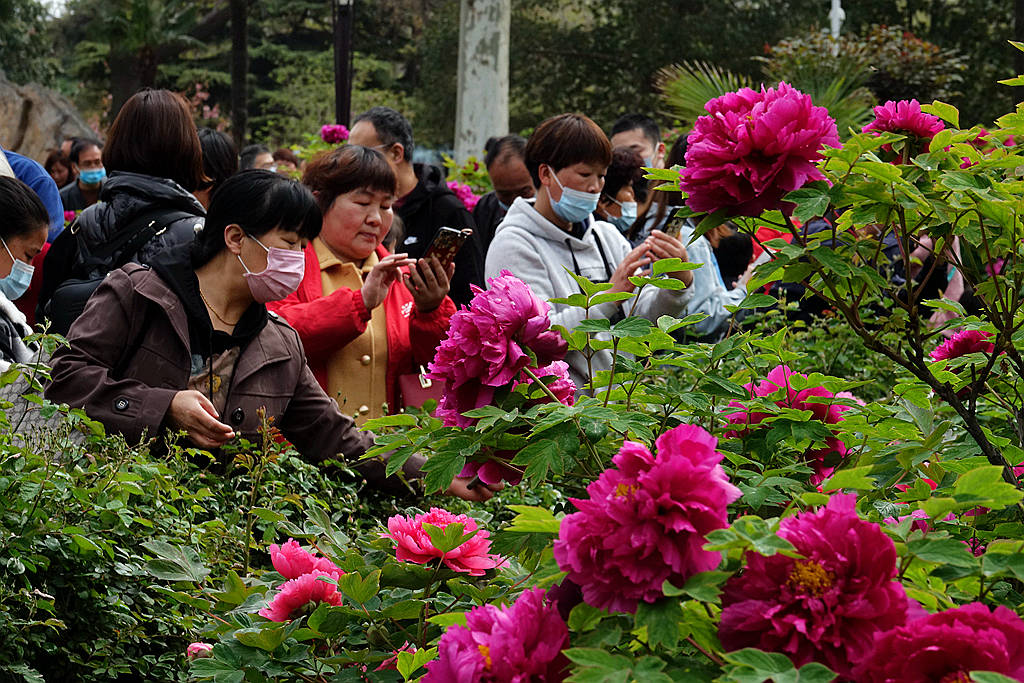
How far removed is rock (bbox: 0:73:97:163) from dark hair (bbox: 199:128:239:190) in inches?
680

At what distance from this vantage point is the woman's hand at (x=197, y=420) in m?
3.19

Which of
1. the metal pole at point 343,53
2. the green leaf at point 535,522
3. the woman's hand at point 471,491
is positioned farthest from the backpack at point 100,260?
the metal pole at point 343,53

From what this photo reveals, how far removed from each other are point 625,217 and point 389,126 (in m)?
1.42

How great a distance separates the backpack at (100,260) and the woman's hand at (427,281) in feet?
2.95

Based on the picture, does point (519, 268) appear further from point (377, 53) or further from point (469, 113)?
point (377, 53)

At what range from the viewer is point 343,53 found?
12734 mm

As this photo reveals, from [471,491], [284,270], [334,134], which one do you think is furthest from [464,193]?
[471,491]

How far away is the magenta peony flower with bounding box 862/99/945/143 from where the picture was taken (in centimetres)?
236

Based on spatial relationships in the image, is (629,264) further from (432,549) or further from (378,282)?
(432,549)

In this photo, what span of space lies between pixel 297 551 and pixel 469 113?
15205 mm

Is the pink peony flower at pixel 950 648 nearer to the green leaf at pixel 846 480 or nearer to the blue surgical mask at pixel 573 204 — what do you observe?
the green leaf at pixel 846 480

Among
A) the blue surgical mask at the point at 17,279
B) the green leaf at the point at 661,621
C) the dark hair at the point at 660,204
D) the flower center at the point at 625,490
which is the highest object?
the flower center at the point at 625,490

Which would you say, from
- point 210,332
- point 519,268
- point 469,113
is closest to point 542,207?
point 519,268

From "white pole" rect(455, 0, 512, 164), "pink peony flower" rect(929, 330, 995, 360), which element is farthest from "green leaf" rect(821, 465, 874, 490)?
"white pole" rect(455, 0, 512, 164)
